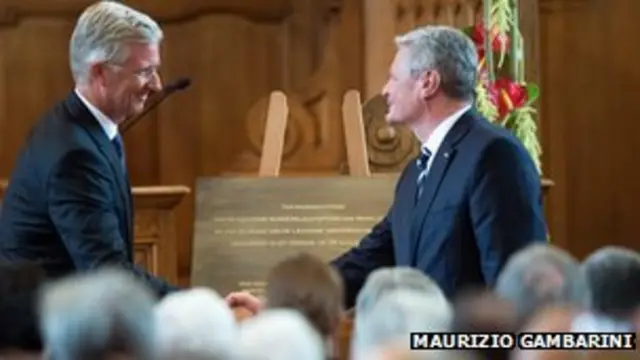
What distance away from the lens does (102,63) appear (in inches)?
141

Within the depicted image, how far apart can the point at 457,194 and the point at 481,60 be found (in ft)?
5.94

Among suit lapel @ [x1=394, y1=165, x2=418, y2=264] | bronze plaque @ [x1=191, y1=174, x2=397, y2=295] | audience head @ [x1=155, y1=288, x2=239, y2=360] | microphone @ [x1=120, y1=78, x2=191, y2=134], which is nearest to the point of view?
audience head @ [x1=155, y1=288, x2=239, y2=360]

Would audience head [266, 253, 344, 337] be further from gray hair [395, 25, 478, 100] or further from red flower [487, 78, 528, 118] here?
red flower [487, 78, 528, 118]

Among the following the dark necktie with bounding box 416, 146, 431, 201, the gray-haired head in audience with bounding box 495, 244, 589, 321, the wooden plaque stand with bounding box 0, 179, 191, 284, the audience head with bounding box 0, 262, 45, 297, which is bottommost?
the wooden plaque stand with bounding box 0, 179, 191, 284

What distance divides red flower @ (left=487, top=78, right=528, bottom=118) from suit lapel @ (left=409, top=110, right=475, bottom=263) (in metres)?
1.42

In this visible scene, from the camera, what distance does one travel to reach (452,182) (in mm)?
3498

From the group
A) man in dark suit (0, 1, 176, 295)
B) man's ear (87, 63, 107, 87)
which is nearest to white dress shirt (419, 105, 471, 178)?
man in dark suit (0, 1, 176, 295)

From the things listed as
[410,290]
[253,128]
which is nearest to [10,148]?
[253,128]

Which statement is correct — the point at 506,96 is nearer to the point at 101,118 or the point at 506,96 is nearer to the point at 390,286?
the point at 101,118

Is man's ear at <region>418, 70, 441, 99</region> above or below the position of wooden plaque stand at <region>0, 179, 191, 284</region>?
above

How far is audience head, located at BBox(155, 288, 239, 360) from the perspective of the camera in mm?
1825

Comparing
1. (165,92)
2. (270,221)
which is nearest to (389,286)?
(270,221)

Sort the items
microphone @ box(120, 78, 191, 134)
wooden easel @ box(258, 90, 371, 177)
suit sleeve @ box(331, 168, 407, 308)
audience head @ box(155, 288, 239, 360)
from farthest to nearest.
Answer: microphone @ box(120, 78, 191, 134) < wooden easel @ box(258, 90, 371, 177) < suit sleeve @ box(331, 168, 407, 308) < audience head @ box(155, 288, 239, 360)

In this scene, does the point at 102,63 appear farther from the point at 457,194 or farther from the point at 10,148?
the point at 10,148
